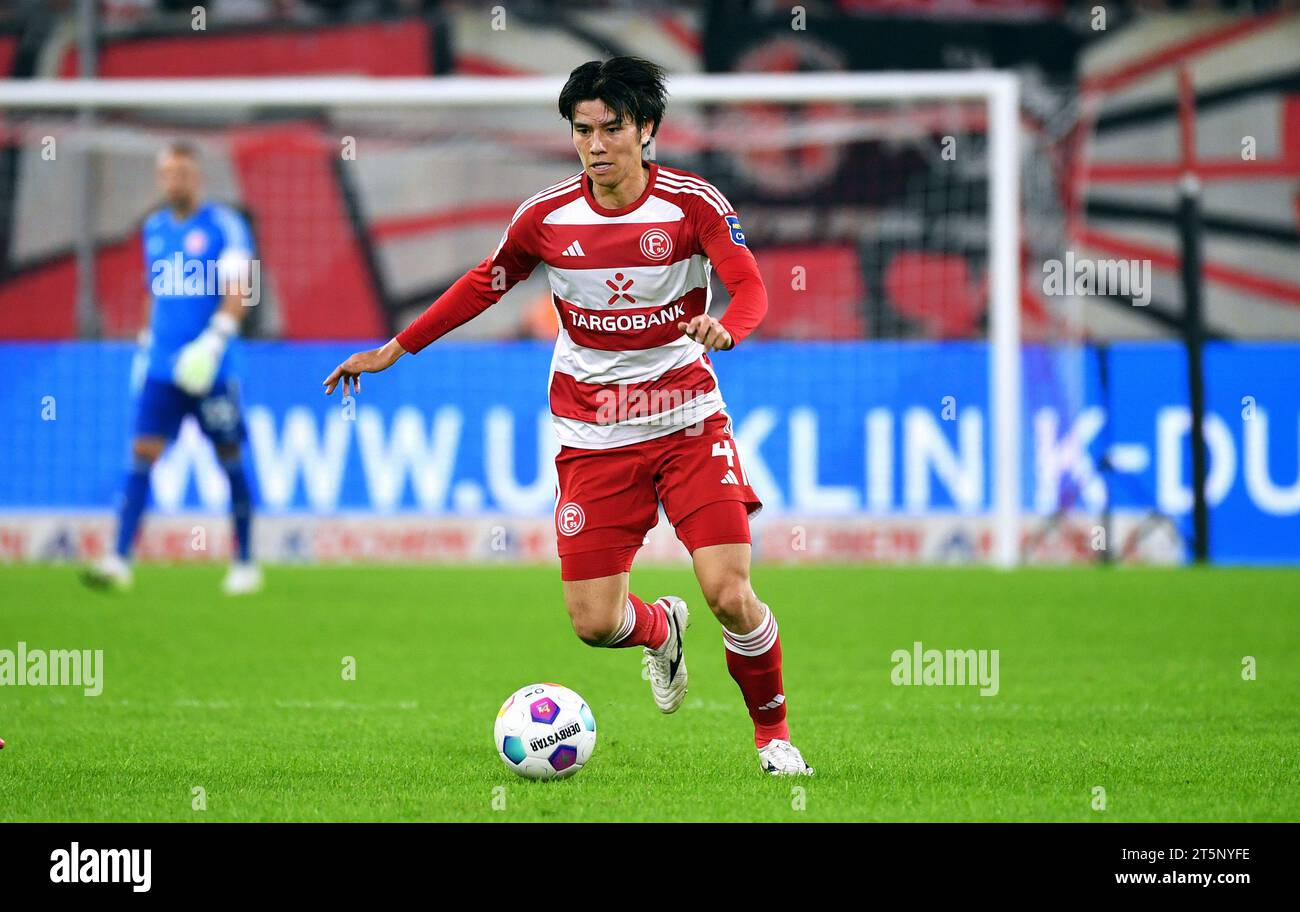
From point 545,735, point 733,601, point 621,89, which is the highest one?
point 621,89

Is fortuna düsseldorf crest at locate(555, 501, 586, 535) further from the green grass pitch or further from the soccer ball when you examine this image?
the green grass pitch

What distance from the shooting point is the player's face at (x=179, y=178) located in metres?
11.4

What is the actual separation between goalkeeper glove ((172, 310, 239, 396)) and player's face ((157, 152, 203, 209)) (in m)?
0.74

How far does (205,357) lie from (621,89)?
6.46 metres

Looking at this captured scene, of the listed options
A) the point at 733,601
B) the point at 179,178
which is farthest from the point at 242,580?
the point at 733,601

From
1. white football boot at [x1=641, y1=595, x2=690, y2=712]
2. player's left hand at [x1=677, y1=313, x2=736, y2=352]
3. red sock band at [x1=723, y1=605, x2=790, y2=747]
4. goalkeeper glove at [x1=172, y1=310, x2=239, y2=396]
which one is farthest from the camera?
goalkeeper glove at [x1=172, y1=310, x2=239, y2=396]

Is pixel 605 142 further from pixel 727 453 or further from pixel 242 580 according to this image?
pixel 242 580

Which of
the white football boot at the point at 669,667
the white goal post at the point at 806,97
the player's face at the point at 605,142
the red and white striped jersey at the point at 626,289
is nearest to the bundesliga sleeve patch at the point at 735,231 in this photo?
the red and white striped jersey at the point at 626,289

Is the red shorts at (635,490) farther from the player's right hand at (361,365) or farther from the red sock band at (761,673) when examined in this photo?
the player's right hand at (361,365)

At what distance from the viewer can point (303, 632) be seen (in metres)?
10.1

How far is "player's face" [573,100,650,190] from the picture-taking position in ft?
18.9

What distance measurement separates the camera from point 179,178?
1145cm

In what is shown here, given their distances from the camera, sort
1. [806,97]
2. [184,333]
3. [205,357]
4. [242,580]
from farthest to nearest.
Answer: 1. [806,97]
2. [242,580]
3. [184,333]
4. [205,357]

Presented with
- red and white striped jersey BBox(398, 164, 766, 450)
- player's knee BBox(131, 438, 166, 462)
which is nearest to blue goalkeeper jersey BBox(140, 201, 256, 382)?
player's knee BBox(131, 438, 166, 462)
